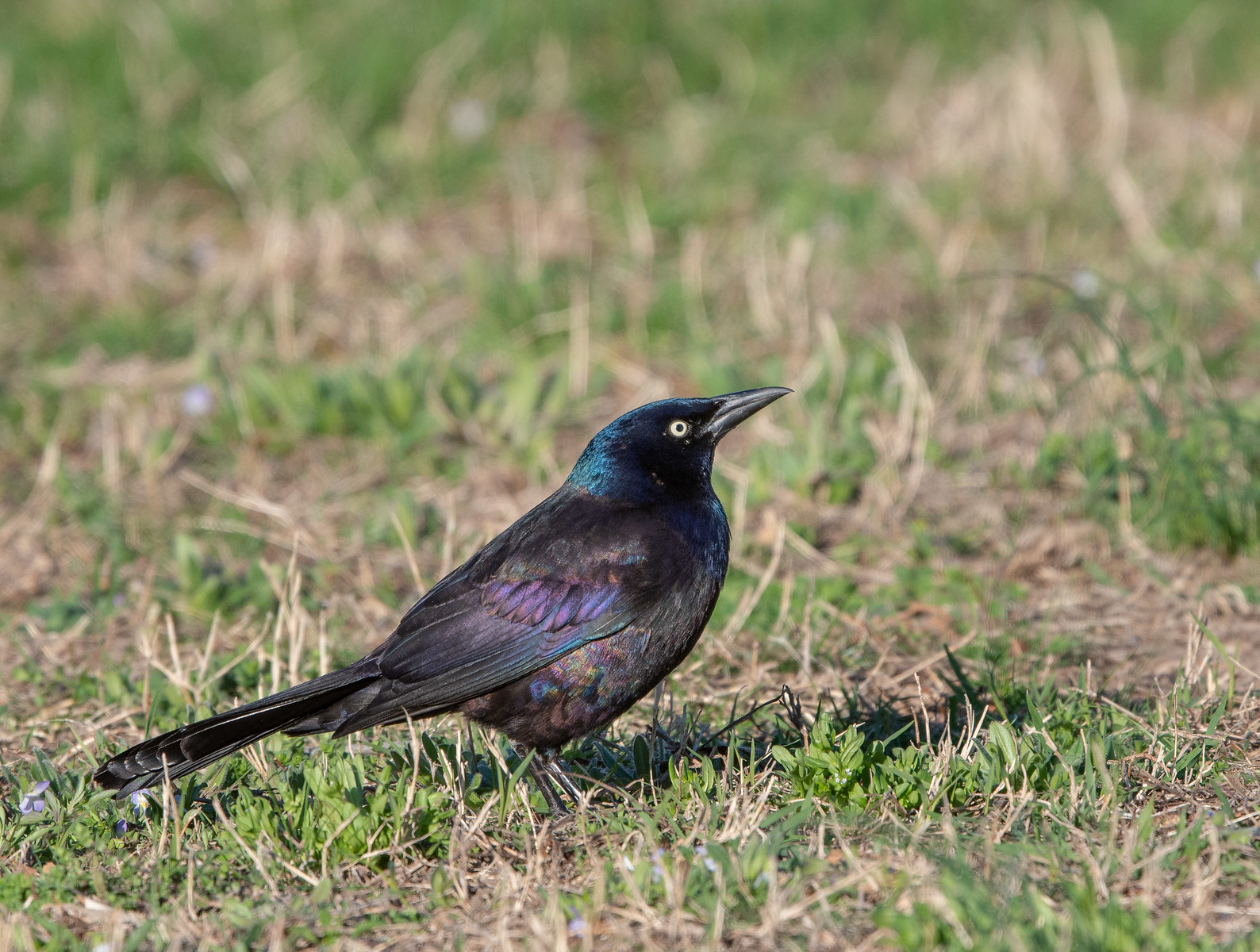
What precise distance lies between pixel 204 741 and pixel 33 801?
47 centimetres

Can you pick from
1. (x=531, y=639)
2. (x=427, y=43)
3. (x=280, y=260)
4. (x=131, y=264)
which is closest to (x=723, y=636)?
(x=531, y=639)

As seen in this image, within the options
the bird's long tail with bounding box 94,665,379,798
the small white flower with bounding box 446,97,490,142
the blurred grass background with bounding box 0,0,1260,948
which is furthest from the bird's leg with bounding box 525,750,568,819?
the small white flower with bounding box 446,97,490,142

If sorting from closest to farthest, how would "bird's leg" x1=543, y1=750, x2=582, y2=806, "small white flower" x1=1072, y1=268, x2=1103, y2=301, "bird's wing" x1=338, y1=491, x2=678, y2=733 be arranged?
"bird's wing" x1=338, y1=491, x2=678, y2=733 → "bird's leg" x1=543, y1=750, x2=582, y2=806 → "small white flower" x1=1072, y1=268, x2=1103, y2=301

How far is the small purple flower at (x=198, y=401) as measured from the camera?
20.9 feet

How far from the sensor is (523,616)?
3738 millimetres

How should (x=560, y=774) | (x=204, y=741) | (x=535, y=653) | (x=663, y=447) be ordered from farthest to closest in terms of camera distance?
1. (x=663, y=447)
2. (x=560, y=774)
3. (x=535, y=653)
4. (x=204, y=741)

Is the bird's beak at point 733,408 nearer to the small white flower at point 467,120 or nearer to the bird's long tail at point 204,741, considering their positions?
the bird's long tail at point 204,741

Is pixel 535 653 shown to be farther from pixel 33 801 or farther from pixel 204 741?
pixel 33 801

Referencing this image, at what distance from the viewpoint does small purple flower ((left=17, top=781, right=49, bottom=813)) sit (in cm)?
357

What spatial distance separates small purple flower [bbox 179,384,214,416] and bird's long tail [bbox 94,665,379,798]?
298 centimetres

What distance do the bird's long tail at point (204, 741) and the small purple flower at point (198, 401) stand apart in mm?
2976

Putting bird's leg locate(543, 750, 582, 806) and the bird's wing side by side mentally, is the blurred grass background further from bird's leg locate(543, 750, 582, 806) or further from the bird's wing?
the bird's wing

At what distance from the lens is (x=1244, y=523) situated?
502 centimetres

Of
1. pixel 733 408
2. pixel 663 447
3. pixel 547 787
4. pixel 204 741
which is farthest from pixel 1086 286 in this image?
pixel 204 741
